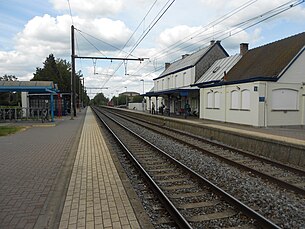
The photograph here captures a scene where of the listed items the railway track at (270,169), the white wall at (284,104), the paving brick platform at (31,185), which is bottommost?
the railway track at (270,169)

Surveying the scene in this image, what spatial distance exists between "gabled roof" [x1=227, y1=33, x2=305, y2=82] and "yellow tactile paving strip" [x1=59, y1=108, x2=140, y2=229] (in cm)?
1536

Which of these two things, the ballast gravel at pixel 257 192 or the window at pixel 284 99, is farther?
the window at pixel 284 99

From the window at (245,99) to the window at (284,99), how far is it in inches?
62.4

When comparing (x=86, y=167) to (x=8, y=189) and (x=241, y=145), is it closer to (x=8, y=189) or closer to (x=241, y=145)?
(x=8, y=189)

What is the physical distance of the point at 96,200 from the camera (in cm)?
534

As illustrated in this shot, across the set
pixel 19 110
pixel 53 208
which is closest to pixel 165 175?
pixel 53 208

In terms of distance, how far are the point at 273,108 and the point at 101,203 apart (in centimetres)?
1707

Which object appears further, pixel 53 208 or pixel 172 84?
pixel 172 84

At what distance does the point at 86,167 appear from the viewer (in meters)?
8.20

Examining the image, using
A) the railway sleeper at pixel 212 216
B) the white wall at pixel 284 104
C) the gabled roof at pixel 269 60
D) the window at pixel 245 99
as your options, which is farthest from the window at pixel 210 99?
the railway sleeper at pixel 212 216

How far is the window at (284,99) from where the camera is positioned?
766 inches

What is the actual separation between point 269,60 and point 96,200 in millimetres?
20589

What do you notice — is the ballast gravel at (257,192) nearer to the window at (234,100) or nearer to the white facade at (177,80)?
the window at (234,100)

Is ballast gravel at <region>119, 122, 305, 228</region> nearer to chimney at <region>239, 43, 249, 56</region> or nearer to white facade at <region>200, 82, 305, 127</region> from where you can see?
white facade at <region>200, 82, 305, 127</region>
